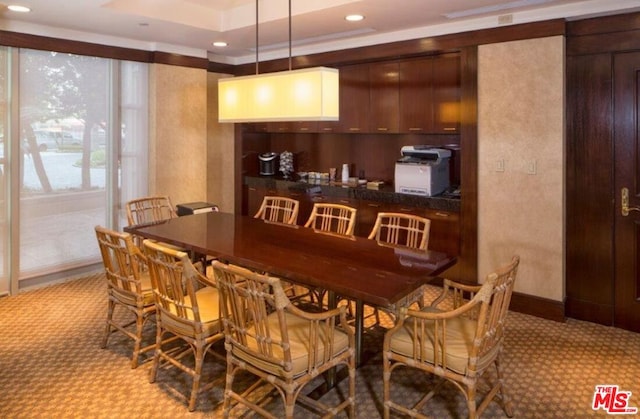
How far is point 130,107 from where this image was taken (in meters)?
5.28

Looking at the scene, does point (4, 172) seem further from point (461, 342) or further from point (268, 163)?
point (461, 342)

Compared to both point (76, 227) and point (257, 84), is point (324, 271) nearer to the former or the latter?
point (257, 84)

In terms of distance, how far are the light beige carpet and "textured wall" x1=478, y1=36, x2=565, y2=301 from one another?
0.51 meters

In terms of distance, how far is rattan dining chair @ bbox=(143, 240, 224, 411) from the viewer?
8.43ft

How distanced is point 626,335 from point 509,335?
2.89ft

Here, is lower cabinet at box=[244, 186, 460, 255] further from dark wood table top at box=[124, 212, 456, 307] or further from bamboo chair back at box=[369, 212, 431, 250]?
dark wood table top at box=[124, 212, 456, 307]

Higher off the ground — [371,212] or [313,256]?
[371,212]

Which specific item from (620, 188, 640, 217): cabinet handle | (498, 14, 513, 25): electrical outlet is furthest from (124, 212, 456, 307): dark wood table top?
(498, 14, 513, 25): electrical outlet

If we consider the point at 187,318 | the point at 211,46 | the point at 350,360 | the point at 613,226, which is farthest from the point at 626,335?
the point at 211,46

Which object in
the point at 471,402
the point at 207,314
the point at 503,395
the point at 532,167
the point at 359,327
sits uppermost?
the point at 532,167

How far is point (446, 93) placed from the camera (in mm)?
4660

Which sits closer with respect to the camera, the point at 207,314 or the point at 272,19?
the point at 207,314

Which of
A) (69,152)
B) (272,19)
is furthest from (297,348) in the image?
(69,152)

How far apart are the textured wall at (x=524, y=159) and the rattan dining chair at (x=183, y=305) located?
2.57 meters
